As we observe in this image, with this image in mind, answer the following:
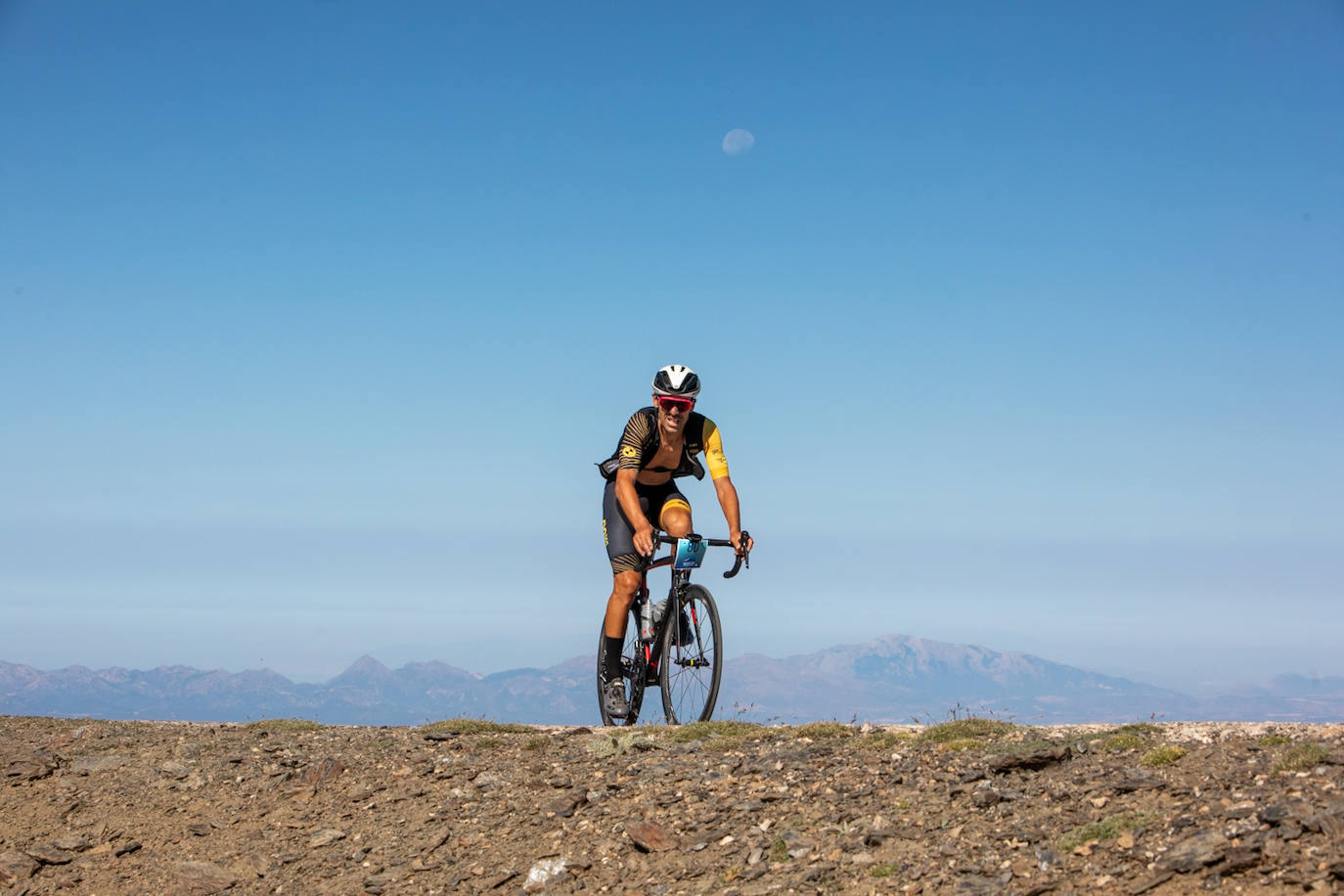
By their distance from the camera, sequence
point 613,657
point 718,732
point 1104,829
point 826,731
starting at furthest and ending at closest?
1. point 613,657
2. point 718,732
3. point 826,731
4. point 1104,829

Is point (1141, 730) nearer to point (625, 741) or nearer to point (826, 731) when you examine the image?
point (826, 731)

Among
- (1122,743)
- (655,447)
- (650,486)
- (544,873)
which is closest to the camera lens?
(544,873)

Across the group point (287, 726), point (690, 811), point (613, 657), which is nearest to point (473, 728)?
point (613, 657)

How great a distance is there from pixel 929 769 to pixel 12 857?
24.1ft

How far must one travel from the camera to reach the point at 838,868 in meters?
6.11

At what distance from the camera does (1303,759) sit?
20.4 ft

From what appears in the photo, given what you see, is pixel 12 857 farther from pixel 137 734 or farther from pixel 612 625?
pixel 612 625

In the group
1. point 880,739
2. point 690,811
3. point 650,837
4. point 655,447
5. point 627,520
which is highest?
point 655,447

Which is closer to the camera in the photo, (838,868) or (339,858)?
(838,868)

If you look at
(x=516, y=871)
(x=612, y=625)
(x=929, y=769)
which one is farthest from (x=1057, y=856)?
(x=612, y=625)

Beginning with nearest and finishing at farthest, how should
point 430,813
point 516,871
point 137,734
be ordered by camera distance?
point 516,871 → point 430,813 → point 137,734

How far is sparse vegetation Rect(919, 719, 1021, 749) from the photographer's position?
8555 millimetres

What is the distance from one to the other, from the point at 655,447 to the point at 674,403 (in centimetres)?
59

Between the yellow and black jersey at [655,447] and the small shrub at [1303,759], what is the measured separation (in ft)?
19.9
